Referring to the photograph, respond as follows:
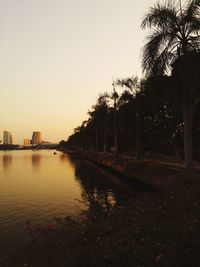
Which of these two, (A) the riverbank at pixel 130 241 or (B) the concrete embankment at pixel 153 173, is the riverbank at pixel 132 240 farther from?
(B) the concrete embankment at pixel 153 173

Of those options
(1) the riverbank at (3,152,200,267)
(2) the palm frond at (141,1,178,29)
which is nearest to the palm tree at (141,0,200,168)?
(2) the palm frond at (141,1,178,29)

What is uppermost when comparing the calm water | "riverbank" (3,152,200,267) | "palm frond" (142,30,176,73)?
"palm frond" (142,30,176,73)

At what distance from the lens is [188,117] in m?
23.0

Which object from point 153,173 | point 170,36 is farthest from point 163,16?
point 153,173

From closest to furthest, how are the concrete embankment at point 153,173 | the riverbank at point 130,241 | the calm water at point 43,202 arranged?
the riverbank at point 130,241
the calm water at point 43,202
the concrete embankment at point 153,173

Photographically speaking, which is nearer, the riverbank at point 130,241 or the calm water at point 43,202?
the riverbank at point 130,241

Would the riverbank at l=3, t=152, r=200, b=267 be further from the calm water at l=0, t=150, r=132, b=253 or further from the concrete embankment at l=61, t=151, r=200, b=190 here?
the concrete embankment at l=61, t=151, r=200, b=190

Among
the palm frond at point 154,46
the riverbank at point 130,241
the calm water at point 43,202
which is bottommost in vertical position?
the calm water at point 43,202

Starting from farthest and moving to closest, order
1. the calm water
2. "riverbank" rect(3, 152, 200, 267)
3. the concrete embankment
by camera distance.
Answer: the concrete embankment → the calm water → "riverbank" rect(3, 152, 200, 267)

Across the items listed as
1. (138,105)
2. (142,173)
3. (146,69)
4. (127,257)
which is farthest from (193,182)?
(138,105)

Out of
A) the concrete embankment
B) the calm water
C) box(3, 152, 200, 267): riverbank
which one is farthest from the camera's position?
the concrete embankment

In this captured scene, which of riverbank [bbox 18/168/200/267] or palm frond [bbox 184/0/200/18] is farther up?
palm frond [bbox 184/0/200/18]

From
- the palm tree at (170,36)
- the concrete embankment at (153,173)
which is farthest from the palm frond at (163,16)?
the concrete embankment at (153,173)

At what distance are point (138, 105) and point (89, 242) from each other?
35084 millimetres
